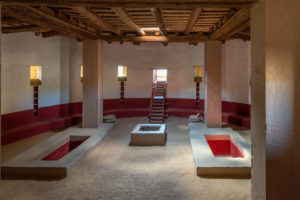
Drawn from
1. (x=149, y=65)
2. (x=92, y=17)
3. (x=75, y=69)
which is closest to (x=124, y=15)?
(x=92, y=17)

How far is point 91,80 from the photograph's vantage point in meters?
10.4

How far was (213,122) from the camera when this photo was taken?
10.4 m

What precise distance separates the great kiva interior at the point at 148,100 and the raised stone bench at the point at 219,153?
0.03 meters

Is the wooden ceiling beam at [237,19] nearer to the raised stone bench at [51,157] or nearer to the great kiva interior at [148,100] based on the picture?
the great kiva interior at [148,100]

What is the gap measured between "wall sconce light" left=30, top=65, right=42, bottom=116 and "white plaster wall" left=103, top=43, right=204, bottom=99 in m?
4.63

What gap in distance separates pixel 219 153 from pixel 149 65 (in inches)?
317

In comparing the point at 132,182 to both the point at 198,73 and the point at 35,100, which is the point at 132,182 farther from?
the point at 198,73

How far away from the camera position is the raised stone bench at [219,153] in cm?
591

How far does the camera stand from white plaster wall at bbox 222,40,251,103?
12.7m

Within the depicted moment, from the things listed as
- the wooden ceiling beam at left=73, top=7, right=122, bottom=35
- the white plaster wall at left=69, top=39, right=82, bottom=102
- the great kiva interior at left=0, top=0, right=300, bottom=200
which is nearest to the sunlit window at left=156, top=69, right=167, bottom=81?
the great kiva interior at left=0, top=0, right=300, bottom=200

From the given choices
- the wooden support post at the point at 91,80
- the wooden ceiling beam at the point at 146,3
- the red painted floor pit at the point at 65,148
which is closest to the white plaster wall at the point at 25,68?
the wooden support post at the point at 91,80

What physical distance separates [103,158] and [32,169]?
6.68 ft

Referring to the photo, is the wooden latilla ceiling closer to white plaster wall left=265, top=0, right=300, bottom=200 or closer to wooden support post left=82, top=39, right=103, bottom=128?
wooden support post left=82, top=39, right=103, bottom=128

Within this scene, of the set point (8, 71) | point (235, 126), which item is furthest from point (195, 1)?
point (235, 126)
